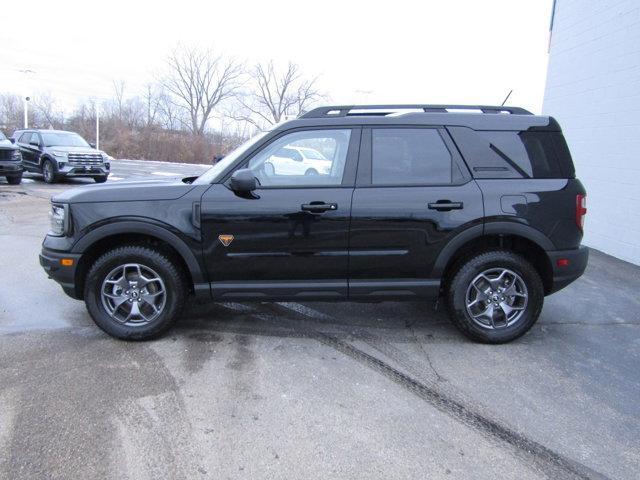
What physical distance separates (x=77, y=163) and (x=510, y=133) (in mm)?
14760

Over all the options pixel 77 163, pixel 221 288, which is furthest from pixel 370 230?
pixel 77 163

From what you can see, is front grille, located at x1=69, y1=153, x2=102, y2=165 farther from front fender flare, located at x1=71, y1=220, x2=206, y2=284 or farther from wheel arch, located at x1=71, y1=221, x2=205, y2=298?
front fender flare, located at x1=71, y1=220, x2=206, y2=284

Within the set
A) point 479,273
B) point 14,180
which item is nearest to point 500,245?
point 479,273

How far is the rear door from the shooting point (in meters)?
3.81

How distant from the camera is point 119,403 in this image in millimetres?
3041

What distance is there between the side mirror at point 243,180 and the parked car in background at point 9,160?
13.2m

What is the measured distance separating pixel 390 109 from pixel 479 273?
1622 mm

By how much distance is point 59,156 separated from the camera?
49.6 feet

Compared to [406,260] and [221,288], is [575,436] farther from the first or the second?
[221,288]

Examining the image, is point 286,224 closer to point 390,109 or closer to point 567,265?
point 390,109

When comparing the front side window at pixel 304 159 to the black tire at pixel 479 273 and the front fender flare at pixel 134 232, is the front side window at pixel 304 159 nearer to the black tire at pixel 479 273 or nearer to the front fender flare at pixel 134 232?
the front fender flare at pixel 134 232

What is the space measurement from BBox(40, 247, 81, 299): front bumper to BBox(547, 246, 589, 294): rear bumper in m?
3.89

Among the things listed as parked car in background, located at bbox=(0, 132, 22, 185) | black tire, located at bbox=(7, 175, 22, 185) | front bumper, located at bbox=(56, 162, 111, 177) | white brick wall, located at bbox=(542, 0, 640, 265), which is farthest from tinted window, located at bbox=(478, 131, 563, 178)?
black tire, located at bbox=(7, 175, 22, 185)

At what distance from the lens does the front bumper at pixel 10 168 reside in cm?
1383
